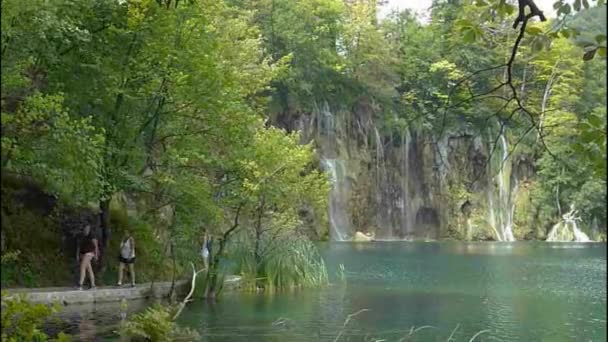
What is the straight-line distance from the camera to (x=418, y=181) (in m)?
47.2

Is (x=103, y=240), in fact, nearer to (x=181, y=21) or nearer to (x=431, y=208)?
(x=181, y=21)

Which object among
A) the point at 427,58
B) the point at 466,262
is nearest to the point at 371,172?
the point at 427,58

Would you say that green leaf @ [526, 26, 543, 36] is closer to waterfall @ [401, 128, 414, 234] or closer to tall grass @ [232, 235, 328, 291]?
tall grass @ [232, 235, 328, 291]

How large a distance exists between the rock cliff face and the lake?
18.2 metres

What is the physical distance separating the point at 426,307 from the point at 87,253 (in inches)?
A: 252

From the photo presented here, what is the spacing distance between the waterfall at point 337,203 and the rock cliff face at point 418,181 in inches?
19.7

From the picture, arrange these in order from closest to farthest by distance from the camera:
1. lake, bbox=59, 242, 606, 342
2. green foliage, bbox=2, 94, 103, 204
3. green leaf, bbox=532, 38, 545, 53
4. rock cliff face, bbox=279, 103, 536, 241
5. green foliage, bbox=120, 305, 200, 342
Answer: green leaf, bbox=532, 38, 545, 53
green foliage, bbox=2, 94, 103, 204
green foliage, bbox=120, 305, 200, 342
lake, bbox=59, 242, 606, 342
rock cliff face, bbox=279, 103, 536, 241

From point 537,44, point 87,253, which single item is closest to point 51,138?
point 537,44

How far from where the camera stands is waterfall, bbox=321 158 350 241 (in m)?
42.4

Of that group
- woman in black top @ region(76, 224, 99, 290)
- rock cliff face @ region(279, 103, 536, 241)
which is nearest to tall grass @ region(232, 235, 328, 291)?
woman in black top @ region(76, 224, 99, 290)

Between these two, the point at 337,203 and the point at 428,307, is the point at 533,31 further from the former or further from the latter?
the point at 337,203

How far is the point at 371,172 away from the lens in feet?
150

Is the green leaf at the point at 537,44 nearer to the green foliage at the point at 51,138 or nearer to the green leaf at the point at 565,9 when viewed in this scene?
the green leaf at the point at 565,9

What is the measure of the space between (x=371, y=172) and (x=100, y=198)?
32.8 meters
